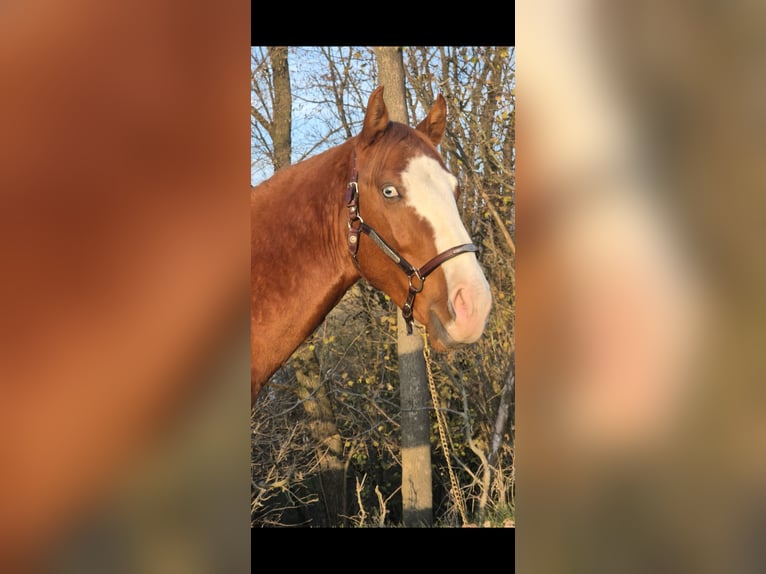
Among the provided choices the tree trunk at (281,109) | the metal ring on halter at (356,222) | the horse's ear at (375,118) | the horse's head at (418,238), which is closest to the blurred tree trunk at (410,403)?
the tree trunk at (281,109)

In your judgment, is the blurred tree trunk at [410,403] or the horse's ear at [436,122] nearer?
the horse's ear at [436,122]

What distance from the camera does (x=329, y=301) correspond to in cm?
→ 230

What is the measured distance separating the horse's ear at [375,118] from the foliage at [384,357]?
1935 millimetres

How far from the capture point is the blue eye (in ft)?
7.62

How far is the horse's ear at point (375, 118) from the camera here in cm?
240

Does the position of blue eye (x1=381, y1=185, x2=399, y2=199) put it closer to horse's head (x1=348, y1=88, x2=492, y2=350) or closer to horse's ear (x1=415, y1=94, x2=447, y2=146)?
horse's head (x1=348, y1=88, x2=492, y2=350)

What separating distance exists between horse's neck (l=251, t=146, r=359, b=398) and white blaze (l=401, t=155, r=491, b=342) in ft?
0.84

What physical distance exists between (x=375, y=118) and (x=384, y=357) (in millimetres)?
2437

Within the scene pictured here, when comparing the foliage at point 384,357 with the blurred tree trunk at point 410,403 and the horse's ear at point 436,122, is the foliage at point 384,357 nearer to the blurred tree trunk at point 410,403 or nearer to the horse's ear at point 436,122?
the blurred tree trunk at point 410,403
